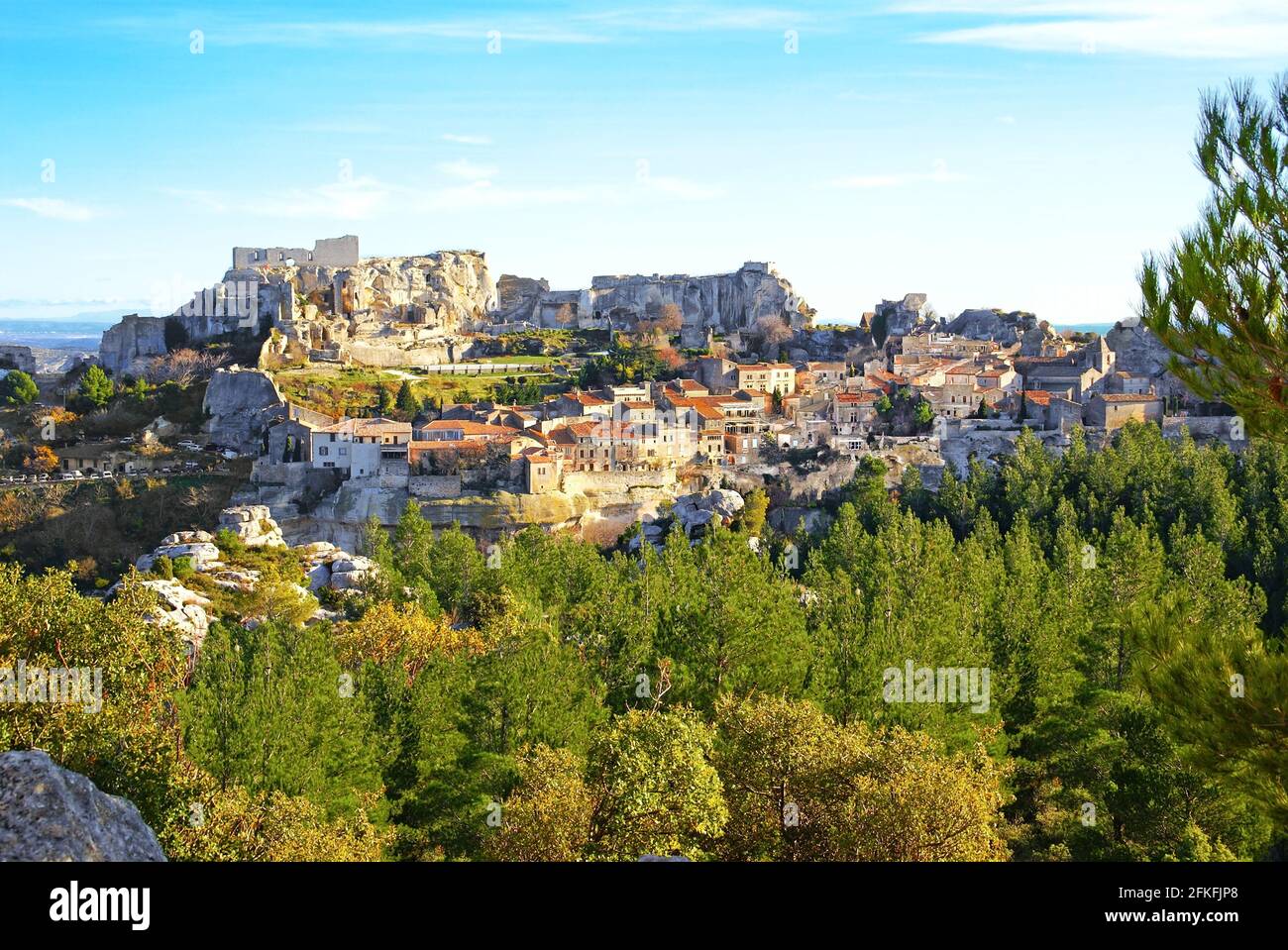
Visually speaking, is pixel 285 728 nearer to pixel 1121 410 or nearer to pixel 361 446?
pixel 361 446

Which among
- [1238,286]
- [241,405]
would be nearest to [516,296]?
[241,405]

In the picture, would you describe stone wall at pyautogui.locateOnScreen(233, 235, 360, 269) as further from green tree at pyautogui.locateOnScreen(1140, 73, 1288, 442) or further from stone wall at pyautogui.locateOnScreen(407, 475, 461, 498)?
green tree at pyautogui.locateOnScreen(1140, 73, 1288, 442)

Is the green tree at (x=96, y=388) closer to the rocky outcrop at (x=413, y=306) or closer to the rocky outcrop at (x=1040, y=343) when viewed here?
the rocky outcrop at (x=413, y=306)

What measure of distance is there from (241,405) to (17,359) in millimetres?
20481

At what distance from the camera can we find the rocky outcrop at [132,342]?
6309 cm

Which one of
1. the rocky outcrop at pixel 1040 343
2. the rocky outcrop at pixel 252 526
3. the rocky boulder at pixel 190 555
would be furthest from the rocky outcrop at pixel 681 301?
the rocky boulder at pixel 190 555

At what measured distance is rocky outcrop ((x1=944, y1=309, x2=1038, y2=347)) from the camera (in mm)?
72688

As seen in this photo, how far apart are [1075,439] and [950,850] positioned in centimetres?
3446

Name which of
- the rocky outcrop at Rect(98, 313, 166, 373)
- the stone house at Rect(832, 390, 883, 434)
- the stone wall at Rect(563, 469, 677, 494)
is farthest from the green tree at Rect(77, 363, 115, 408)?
the stone house at Rect(832, 390, 883, 434)

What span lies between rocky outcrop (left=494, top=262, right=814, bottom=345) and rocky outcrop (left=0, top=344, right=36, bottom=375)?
1130 inches

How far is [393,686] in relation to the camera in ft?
67.8

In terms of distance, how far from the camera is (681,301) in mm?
80188
